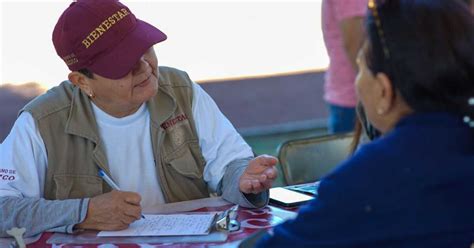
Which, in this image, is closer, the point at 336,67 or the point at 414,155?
the point at 414,155

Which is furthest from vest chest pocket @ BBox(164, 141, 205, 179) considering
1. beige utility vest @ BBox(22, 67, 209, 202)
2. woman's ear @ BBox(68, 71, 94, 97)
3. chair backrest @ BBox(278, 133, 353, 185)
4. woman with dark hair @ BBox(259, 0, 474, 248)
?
woman with dark hair @ BBox(259, 0, 474, 248)

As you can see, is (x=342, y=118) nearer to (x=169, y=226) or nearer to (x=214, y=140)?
(x=214, y=140)

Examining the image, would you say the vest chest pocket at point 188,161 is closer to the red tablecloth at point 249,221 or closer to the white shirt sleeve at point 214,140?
the white shirt sleeve at point 214,140

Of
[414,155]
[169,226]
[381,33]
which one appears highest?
[381,33]

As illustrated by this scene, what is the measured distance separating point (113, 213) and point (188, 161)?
0.48 m

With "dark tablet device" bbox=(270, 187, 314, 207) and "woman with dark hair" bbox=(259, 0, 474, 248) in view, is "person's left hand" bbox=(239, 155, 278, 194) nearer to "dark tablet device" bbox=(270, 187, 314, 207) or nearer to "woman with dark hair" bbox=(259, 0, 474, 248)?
"dark tablet device" bbox=(270, 187, 314, 207)

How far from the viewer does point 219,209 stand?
8.20 ft

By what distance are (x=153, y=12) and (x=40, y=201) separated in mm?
8425

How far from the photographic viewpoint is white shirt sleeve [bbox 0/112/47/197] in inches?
96.0

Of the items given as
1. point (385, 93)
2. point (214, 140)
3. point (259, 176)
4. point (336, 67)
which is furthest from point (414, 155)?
point (336, 67)

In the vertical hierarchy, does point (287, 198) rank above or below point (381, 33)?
below

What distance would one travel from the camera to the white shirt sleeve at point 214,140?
2.73m

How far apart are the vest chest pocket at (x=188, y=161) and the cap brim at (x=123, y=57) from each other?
0.35 metres

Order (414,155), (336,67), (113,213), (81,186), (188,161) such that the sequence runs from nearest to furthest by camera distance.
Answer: (414,155), (113,213), (81,186), (188,161), (336,67)
